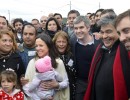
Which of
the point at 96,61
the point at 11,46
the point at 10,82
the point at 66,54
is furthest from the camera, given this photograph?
the point at 66,54

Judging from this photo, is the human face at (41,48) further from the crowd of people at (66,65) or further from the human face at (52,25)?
the human face at (52,25)

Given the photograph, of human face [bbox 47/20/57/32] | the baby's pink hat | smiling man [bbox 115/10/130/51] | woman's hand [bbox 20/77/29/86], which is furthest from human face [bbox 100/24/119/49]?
human face [bbox 47/20/57/32]

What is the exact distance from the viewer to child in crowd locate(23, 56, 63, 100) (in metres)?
4.12

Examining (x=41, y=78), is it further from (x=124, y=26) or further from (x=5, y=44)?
(x=124, y=26)

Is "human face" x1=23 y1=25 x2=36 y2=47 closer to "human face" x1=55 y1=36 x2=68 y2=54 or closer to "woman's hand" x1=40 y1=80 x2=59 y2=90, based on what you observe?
"human face" x1=55 y1=36 x2=68 y2=54

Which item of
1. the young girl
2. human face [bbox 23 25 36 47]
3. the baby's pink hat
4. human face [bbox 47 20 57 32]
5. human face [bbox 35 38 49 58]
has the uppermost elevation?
human face [bbox 47 20 57 32]

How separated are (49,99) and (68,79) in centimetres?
62

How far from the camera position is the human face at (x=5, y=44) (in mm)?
4473

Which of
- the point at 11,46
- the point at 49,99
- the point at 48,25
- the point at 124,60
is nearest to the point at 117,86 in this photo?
the point at 124,60

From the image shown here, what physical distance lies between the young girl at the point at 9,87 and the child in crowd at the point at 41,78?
0.19m

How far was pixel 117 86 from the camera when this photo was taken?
290 cm

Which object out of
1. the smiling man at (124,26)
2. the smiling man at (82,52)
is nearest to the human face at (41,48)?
the smiling man at (82,52)

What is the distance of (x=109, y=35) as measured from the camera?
358 centimetres

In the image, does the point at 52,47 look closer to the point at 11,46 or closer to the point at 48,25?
the point at 11,46
